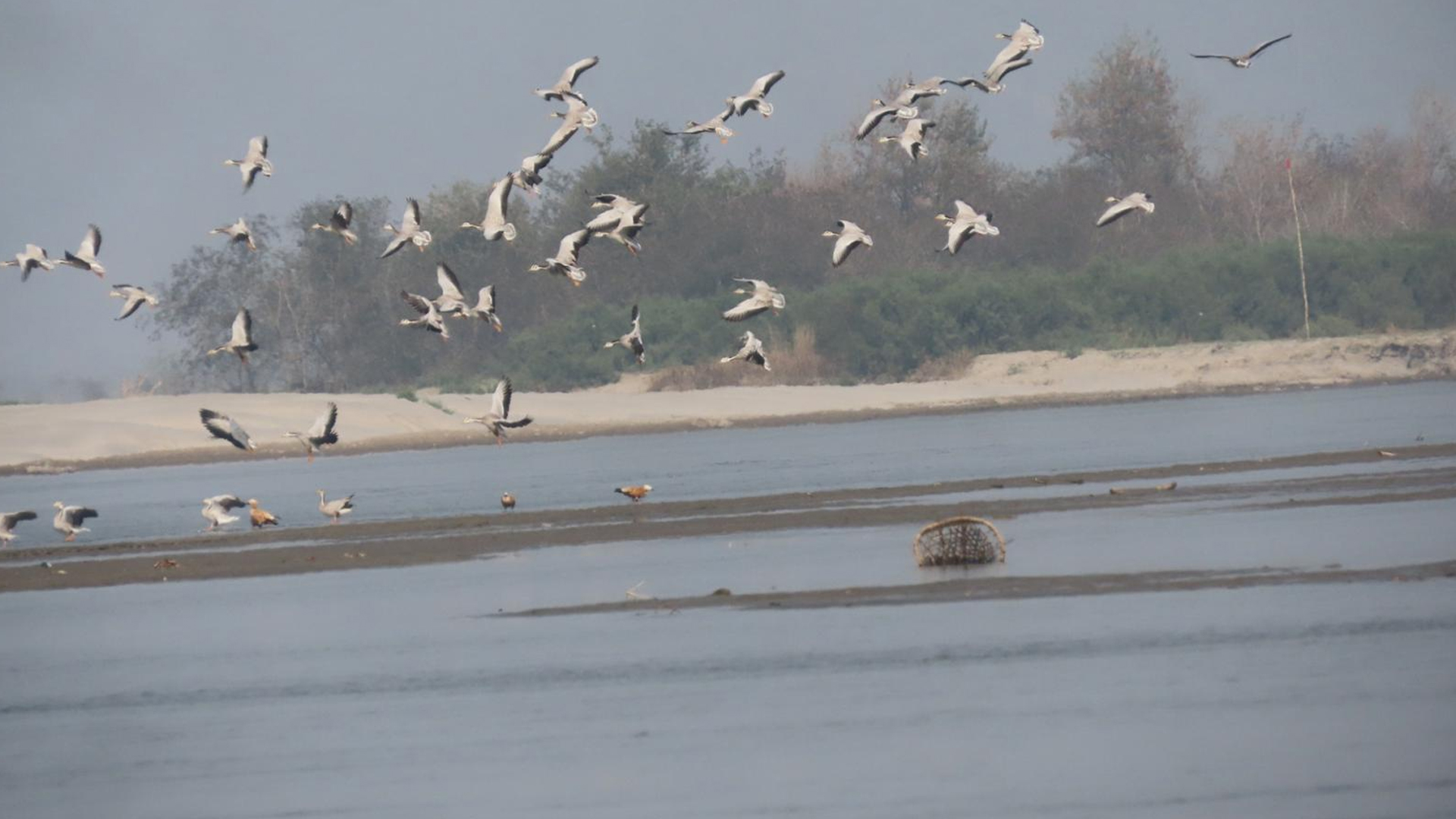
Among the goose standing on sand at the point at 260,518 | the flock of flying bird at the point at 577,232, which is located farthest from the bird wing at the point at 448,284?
the goose standing on sand at the point at 260,518

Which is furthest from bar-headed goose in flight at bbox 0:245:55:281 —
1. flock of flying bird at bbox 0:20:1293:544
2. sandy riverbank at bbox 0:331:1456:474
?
sandy riverbank at bbox 0:331:1456:474

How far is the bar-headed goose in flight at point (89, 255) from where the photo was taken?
29.2m

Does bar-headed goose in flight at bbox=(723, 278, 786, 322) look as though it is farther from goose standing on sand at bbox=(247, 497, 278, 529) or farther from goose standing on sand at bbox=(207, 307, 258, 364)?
goose standing on sand at bbox=(247, 497, 278, 529)

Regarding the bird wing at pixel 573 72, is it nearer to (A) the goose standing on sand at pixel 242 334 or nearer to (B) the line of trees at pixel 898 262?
(A) the goose standing on sand at pixel 242 334

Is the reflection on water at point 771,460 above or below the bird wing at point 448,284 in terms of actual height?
below

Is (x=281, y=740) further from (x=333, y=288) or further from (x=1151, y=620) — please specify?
(x=333, y=288)

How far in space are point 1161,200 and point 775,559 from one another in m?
64.7

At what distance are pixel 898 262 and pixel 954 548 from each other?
177ft

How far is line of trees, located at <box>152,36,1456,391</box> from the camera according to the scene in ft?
213

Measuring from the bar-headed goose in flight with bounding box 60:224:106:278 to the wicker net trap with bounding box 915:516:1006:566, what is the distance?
11.0 metres

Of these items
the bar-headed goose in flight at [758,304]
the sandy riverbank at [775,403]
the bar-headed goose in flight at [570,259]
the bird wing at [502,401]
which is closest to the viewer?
the bar-headed goose in flight at [758,304]

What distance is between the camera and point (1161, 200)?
88875mm

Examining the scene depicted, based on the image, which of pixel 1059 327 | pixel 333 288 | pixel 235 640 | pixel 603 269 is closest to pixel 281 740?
pixel 235 640

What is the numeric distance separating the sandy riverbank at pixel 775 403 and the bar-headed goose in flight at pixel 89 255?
29.4 meters
